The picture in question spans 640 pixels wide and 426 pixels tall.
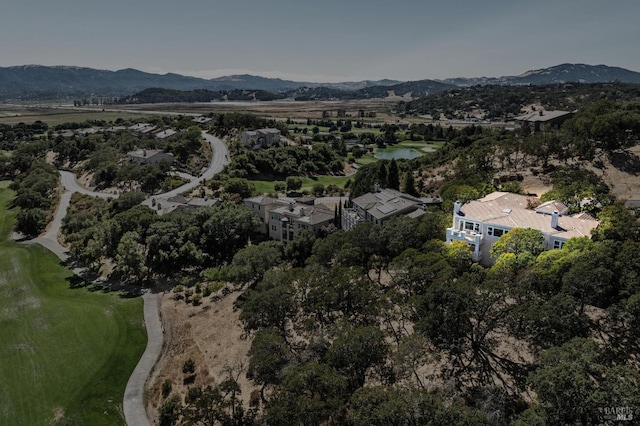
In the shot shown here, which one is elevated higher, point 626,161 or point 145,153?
point 626,161

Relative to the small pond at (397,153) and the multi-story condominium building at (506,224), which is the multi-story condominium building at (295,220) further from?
the small pond at (397,153)

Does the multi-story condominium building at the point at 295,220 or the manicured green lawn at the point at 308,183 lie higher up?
the multi-story condominium building at the point at 295,220

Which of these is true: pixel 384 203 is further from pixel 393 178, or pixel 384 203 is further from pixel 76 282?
pixel 76 282

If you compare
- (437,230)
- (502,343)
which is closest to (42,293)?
(437,230)

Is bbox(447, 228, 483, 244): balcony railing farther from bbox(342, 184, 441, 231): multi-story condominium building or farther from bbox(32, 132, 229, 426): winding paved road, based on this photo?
bbox(32, 132, 229, 426): winding paved road

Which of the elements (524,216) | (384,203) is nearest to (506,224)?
(524,216)

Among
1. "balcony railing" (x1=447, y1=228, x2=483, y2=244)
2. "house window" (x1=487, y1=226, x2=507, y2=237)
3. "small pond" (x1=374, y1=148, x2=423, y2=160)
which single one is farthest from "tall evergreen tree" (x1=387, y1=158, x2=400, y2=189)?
"small pond" (x1=374, y1=148, x2=423, y2=160)

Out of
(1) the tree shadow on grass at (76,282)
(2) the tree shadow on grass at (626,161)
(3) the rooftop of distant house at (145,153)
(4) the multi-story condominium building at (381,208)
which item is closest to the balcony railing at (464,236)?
(4) the multi-story condominium building at (381,208)
